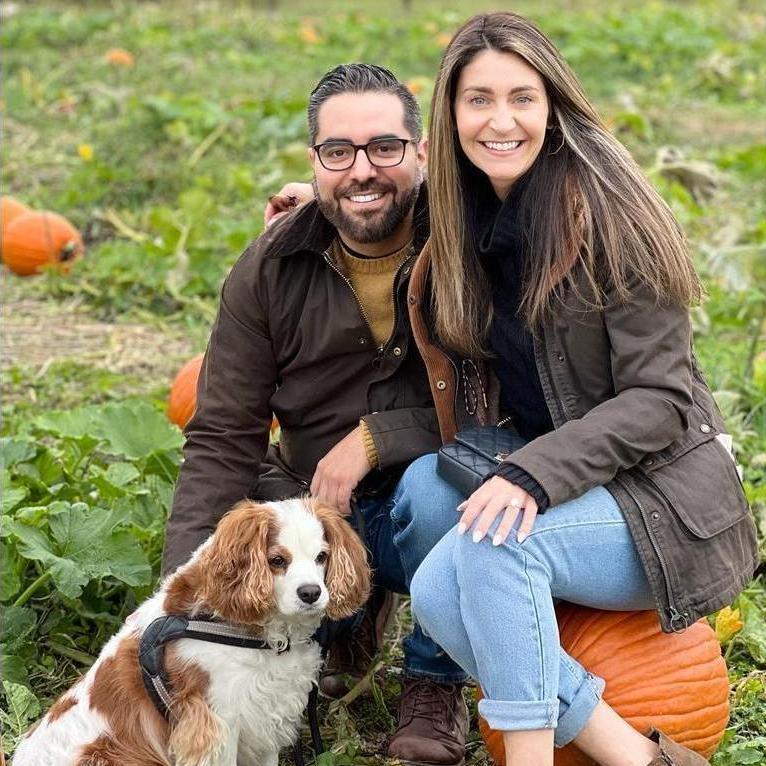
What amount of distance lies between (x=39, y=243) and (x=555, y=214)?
16.4ft

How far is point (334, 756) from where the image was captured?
3.46 metres

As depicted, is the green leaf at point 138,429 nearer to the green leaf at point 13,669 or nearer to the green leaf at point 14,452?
the green leaf at point 14,452

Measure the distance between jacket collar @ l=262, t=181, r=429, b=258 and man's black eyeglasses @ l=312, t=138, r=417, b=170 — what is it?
15 cm

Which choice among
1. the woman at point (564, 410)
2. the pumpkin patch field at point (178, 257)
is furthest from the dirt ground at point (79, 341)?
the woman at point (564, 410)

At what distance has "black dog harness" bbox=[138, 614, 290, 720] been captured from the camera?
10.2 feet

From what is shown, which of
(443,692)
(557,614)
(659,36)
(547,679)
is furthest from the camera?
(659,36)

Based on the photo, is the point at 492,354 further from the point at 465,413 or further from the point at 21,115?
the point at 21,115

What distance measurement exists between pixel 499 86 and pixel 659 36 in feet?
40.3

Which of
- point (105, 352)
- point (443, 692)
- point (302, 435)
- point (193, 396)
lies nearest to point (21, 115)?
point (105, 352)

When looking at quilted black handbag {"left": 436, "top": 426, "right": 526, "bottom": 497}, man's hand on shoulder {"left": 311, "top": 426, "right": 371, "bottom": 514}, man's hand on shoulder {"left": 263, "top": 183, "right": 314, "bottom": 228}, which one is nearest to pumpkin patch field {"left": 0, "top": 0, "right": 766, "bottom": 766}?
quilted black handbag {"left": 436, "top": 426, "right": 526, "bottom": 497}

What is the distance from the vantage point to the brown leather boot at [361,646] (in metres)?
4.01

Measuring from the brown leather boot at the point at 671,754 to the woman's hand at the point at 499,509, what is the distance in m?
0.64

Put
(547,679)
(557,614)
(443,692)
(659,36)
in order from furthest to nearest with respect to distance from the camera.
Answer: (659,36) → (443,692) → (557,614) → (547,679)

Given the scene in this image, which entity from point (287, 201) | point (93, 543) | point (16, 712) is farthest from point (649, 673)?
point (287, 201)
